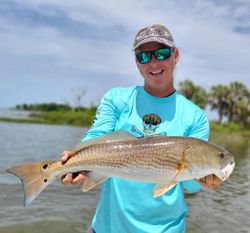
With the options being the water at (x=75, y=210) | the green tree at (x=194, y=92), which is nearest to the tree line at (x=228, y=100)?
the green tree at (x=194, y=92)

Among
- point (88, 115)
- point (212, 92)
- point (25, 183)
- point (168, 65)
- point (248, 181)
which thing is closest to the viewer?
point (25, 183)

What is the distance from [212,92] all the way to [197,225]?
6635cm

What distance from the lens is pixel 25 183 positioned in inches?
116

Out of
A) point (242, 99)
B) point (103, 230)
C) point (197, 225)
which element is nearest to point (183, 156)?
point (103, 230)

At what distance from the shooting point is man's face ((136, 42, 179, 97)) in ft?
11.3

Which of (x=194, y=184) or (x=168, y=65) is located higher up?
(x=168, y=65)

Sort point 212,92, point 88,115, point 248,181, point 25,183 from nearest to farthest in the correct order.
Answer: point 25,183
point 248,181
point 88,115
point 212,92

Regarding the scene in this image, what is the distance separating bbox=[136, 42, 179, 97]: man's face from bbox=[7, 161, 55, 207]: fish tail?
3.69ft

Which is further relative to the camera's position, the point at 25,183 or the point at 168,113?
the point at 168,113

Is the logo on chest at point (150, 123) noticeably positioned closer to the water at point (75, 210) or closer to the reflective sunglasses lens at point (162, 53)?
the reflective sunglasses lens at point (162, 53)

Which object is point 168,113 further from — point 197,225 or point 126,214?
point 197,225

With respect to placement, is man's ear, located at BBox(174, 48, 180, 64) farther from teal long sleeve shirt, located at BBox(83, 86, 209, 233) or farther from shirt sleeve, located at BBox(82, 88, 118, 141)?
shirt sleeve, located at BBox(82, 88, 118, 141)

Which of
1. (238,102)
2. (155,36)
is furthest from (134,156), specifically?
(238,102)

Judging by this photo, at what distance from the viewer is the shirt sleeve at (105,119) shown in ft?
11.1
